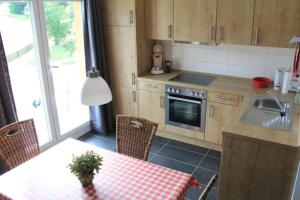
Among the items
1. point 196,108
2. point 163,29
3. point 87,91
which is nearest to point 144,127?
point 87,91

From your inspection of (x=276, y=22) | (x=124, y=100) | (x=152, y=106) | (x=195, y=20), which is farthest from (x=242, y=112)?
(x=124, y=100)

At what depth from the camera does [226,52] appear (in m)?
3.65

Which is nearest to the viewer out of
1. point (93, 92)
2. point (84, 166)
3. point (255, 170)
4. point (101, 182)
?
point (93, 92)

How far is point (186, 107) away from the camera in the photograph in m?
3.57

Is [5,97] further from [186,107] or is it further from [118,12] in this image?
[186,107]

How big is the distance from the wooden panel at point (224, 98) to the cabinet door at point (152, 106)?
668 millimetres

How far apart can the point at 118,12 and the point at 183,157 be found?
6.77ft

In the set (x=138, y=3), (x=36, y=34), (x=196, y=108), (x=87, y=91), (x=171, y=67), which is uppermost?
(x=138, y=3)

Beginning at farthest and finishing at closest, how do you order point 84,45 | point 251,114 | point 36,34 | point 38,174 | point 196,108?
point 84,45, point 196,108, point 36,34, point 251,114, point 38,174

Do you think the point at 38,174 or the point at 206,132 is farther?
the point at 206,132

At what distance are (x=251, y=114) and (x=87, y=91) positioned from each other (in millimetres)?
1663

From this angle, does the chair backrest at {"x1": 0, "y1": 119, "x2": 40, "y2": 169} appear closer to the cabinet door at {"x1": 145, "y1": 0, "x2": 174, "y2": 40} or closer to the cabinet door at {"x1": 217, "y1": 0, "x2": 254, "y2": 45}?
the cabinet door at {"x1": 145, "y1": 0, "x2": 174, "y2": 40}

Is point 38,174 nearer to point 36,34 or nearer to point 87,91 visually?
point 87,91

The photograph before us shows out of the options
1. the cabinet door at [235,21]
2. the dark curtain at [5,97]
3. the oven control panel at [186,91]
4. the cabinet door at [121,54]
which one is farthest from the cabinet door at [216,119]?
the dark curtain at [5,97]
